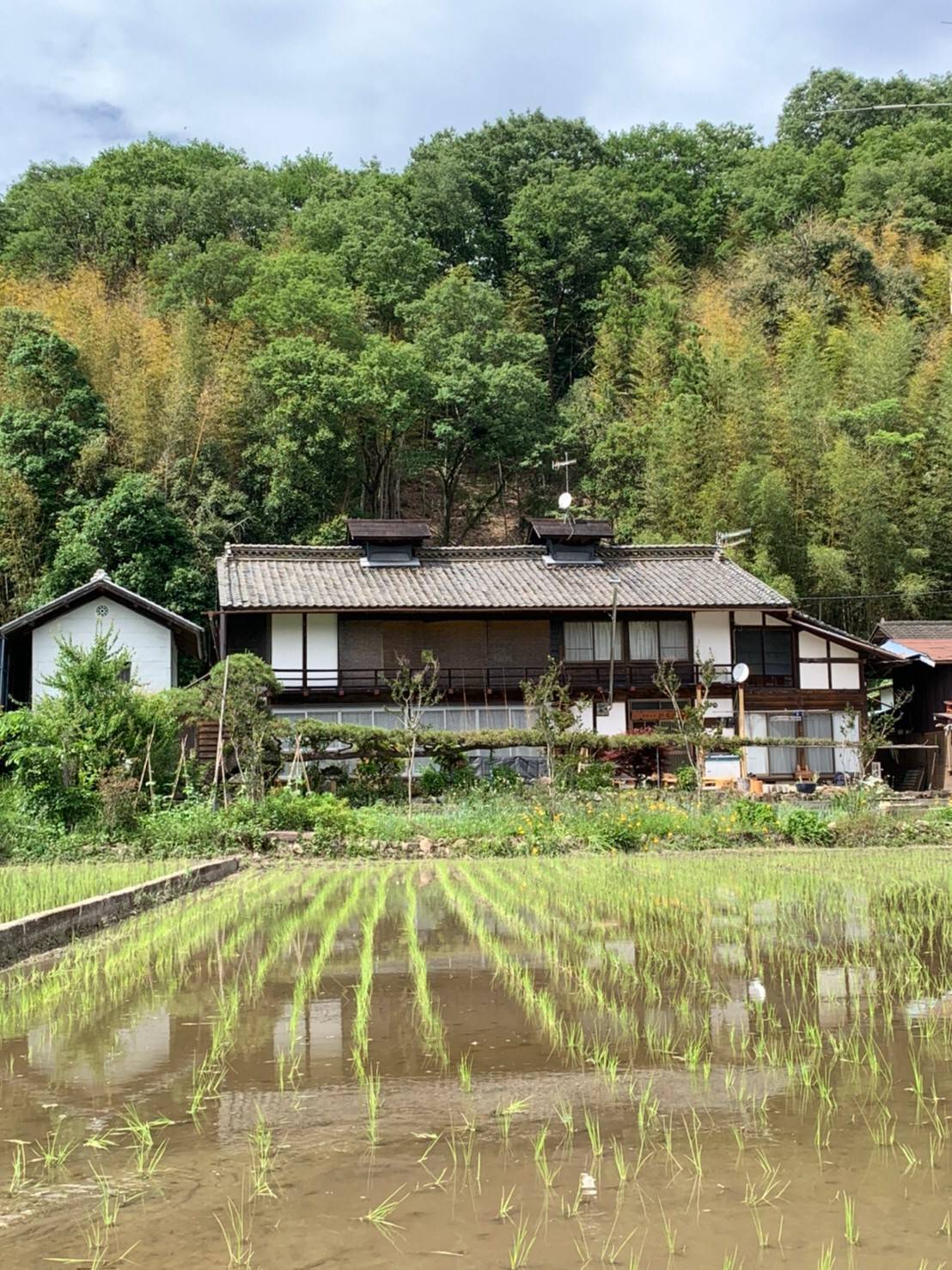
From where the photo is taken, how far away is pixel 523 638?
24.5 meters

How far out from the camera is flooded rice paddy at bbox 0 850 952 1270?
295 cm

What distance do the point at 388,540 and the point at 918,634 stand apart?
12543 millimetres

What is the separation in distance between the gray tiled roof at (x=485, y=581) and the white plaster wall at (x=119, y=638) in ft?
5.45

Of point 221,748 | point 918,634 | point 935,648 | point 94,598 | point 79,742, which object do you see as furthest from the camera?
point 918,634

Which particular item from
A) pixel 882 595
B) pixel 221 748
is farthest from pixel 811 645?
pixel 221 748

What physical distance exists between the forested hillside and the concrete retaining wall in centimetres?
1573

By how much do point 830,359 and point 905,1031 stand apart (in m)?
27.6

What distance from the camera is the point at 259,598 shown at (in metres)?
22.6

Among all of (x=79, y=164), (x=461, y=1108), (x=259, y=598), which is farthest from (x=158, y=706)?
(x=79, y=164)

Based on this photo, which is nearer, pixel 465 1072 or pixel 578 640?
pixel 465 1072

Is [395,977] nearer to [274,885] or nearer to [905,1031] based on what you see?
[905,1031]

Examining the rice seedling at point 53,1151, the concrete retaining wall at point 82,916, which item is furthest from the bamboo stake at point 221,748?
the rice seedling at point 53,1151

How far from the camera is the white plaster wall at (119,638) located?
21.8 meters

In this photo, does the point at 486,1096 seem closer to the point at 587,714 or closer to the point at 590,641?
the point at 587,714
